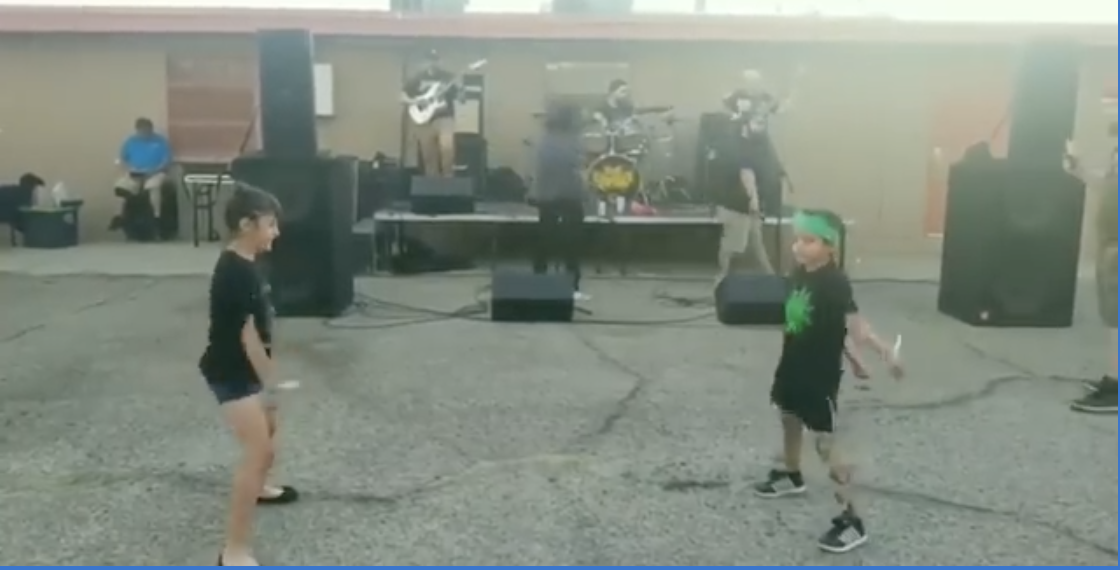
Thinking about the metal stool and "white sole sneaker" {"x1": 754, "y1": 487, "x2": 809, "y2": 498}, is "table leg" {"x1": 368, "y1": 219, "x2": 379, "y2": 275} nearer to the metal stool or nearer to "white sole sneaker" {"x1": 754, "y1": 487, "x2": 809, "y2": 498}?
the metal stool

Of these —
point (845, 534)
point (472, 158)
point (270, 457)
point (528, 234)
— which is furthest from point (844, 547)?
point (472, 158)

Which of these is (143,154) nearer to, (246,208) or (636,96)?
(636,96)

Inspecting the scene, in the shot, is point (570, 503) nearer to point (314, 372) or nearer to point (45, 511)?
point (45, 511)

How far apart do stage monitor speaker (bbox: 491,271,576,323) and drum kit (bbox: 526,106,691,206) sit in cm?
350

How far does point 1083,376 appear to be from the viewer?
725 cm

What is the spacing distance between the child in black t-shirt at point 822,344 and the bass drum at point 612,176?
8.09 meters

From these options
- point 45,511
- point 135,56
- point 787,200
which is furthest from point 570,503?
point 135,56

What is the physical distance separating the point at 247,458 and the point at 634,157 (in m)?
9.79

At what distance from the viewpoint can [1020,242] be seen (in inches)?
348

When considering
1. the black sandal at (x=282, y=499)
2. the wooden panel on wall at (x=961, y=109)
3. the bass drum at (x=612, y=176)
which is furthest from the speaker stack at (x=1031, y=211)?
the black sandal at (x=282, y=499)

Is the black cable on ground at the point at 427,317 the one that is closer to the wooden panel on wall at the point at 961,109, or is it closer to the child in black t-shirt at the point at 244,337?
the child in black t-shirt at the point at 244,337

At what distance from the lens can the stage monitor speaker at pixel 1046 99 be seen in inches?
347

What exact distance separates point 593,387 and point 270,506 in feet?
8.36

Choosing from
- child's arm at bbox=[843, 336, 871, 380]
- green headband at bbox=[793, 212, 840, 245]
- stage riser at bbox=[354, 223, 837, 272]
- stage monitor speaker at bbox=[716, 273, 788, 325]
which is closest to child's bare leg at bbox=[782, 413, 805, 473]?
child's arm at bbox=[843, 336, 871, 380]
